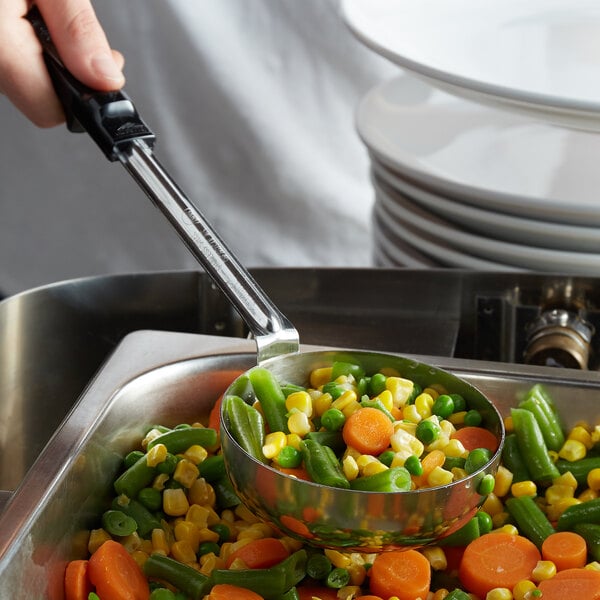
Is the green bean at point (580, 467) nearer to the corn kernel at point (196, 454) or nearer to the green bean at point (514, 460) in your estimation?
the green bean at point (514, 460)

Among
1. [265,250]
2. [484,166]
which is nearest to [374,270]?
[484,166]

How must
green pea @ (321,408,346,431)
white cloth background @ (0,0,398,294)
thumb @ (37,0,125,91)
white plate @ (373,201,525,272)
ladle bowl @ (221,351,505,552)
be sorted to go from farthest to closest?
white cloth background @ (0,0,398,294), white plate @ (373,201,525,272), thumb @ (37,0,125,91), green pea @ (321,408,346,431), ladle bowl @ (221,351,505,552)

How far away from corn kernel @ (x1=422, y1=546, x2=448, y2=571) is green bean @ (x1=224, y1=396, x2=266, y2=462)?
18 cm

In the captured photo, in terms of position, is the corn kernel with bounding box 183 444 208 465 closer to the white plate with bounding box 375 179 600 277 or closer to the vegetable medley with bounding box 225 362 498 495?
the vegetable medley with bounding box 225 362 498 495

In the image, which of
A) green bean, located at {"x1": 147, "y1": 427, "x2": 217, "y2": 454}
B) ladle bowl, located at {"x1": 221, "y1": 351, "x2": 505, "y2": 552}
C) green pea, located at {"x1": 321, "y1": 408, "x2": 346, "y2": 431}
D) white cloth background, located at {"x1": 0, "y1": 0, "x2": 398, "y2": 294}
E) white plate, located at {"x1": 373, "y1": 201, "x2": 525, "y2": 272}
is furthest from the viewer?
white cloth background, located at {"x1": 0, "y1": 0, "x2": 398, "y2": 294}

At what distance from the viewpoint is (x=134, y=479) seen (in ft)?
3.29

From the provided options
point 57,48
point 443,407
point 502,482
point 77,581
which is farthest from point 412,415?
point 57,48

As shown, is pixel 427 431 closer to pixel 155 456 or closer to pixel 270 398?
pixel 270 398

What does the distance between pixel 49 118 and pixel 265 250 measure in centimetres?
75

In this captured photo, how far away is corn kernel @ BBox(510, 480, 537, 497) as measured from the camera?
1011 millimetres

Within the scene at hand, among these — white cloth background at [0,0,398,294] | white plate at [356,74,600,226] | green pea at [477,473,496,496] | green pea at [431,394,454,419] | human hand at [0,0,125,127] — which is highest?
human hand at [0,0,125,127]

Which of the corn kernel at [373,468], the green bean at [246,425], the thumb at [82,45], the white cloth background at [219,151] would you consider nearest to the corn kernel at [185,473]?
the green bean at [246,425]

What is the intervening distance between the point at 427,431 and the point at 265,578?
20 centimetres

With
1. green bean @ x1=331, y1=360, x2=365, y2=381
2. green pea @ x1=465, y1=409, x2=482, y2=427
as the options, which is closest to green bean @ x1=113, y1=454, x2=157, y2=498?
green bean @ x1=331, y1=360, x2=365, y2=381
